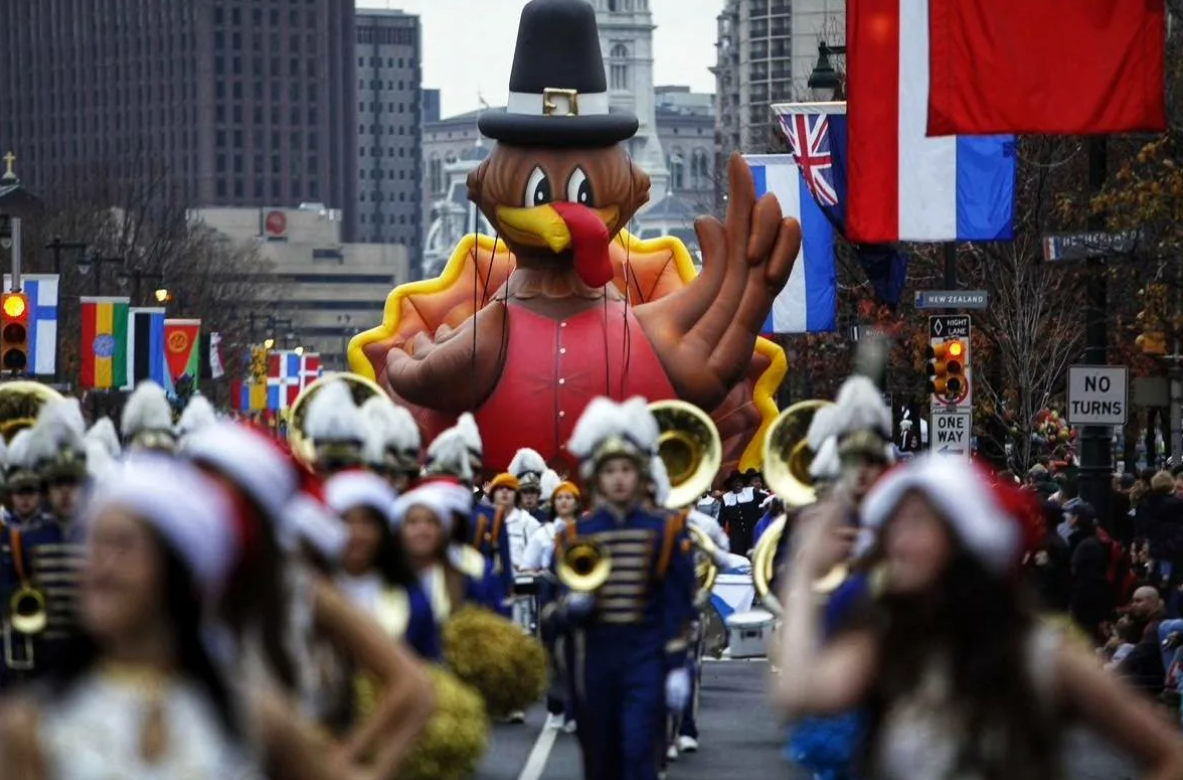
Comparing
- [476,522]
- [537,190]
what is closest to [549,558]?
[476,522]

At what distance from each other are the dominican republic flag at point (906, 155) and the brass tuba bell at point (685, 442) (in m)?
4.17

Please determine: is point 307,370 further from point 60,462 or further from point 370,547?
point 370,547

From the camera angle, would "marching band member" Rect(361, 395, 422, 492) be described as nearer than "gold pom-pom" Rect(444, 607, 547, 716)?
Yes

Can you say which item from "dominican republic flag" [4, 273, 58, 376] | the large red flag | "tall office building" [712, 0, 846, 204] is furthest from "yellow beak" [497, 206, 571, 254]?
"tall office building" [712, 0, 846, 204]

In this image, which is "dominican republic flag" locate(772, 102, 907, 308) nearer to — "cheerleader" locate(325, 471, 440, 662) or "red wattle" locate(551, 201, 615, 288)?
"red wattle" locate(551, 201, 615, 288)

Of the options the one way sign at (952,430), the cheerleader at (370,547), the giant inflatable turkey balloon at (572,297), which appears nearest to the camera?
the cheerleader at (370,547)

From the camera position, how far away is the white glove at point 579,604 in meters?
12.3

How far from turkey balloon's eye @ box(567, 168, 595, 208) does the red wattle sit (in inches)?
24.3

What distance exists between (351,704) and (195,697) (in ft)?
10.3

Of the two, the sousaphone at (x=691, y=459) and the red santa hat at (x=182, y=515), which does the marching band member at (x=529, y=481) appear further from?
the red santa hat at (x=182, y=515)

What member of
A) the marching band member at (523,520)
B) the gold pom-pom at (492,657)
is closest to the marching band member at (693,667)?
the marching band member at (523,520)

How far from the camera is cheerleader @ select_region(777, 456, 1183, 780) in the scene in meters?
5.49

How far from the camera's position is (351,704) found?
8.18m

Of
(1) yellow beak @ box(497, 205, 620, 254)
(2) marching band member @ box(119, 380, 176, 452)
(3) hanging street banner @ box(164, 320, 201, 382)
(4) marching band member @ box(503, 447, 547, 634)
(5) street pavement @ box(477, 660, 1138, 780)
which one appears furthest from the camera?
(3) hanging street banner @ box(164, 320, 201, 382)
